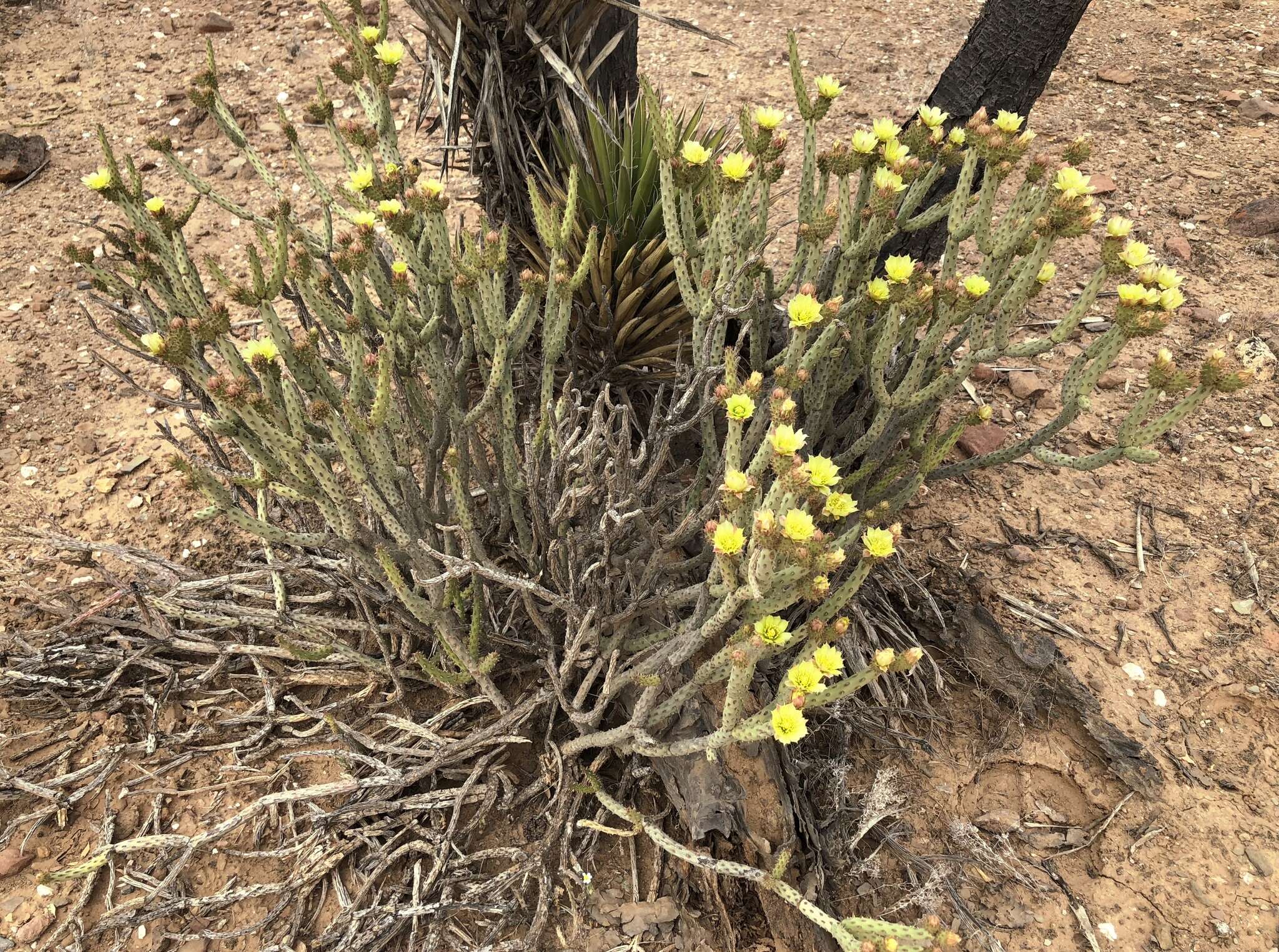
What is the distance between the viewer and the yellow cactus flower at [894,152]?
2.14 m

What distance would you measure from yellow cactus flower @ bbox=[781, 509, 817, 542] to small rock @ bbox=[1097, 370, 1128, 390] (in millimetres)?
2828

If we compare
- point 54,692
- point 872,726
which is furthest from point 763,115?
point 54,692

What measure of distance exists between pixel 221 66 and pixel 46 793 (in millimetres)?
4709

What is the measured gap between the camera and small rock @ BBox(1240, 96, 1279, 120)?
4.98m

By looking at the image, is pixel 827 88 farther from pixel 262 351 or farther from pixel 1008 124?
pixel 262 351

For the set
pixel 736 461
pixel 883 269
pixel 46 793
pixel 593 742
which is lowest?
pixel 46 793

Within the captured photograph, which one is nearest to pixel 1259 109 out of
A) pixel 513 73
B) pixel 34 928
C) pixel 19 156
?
pixel 513 73

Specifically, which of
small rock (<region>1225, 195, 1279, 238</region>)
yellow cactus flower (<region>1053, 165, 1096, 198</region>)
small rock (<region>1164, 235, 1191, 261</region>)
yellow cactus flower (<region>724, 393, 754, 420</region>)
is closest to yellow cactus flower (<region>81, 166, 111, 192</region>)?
yellow cactus flower (<region>724, 393, 754, 420</region>)

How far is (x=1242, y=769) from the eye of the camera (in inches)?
99.2

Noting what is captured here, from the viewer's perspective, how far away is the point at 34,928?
2.14 m

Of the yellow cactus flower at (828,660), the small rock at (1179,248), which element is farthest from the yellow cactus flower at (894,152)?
the small rock at (1179,248)

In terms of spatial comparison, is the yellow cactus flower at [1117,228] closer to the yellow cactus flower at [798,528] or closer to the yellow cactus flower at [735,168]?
the yellow cactus flower at [735,168]

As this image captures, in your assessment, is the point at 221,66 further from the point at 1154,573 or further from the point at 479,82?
the point at 1154,573

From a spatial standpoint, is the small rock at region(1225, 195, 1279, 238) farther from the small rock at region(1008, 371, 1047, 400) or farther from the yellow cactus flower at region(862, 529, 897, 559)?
the yellow cactus flower at region(862, 529, 897, 559)
